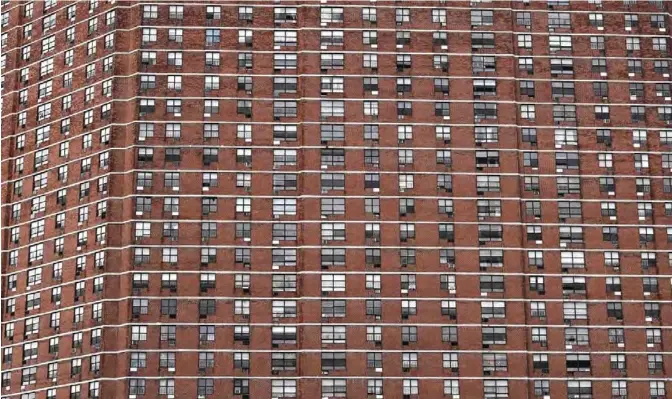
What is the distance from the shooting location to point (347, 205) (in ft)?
324

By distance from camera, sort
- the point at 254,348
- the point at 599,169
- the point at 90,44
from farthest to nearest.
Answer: the point at 90,44 < the point at 599,169 < the point at 254,348

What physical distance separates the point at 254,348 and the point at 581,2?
49.0 meters

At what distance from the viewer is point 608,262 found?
98.8 m

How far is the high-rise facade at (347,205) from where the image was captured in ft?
312

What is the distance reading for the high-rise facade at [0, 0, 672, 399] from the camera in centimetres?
9506

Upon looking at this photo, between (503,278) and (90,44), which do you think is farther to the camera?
(90,44)

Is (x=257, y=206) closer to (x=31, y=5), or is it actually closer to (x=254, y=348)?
(x=254, y=348)

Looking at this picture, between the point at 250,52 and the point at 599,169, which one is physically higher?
the point at 250,52

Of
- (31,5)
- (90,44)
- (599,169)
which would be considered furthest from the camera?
(31,5)

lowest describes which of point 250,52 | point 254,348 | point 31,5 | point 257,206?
point 254,348

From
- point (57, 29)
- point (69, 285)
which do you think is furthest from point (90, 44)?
point (69, 285)

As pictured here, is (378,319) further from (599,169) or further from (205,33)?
(205,33)

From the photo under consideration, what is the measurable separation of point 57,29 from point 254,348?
140 ft

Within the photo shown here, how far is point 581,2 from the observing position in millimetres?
107312
